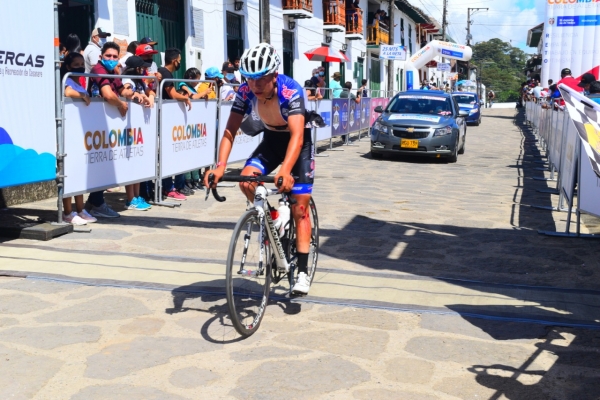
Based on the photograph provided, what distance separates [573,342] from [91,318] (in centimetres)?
314

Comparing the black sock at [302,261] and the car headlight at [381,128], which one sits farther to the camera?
the car headlight at [381,128]

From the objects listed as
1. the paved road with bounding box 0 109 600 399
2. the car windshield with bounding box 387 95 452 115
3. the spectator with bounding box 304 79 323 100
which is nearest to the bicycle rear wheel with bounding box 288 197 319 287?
the paved road with bounding box 0 109 600 399

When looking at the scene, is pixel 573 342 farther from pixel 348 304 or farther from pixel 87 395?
pixel 87 395

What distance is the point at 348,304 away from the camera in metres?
5.36

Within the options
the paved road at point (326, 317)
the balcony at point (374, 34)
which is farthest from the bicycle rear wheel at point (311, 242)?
the balcony at point (374, 34)

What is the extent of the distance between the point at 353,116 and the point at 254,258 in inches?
702

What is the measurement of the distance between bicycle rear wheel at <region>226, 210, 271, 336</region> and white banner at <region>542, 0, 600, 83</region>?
20515mm

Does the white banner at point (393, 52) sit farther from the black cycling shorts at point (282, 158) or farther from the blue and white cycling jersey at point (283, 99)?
the blue and white cycling jersey at point (283, 99)

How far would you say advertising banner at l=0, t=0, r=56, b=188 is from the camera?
22.7 ft

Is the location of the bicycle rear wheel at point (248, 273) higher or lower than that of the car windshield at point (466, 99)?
lower

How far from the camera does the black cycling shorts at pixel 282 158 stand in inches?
204

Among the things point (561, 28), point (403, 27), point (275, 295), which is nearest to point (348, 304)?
point (275, 295)

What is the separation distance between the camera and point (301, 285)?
526 cm

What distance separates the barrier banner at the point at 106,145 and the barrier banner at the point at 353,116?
12.6 metres
